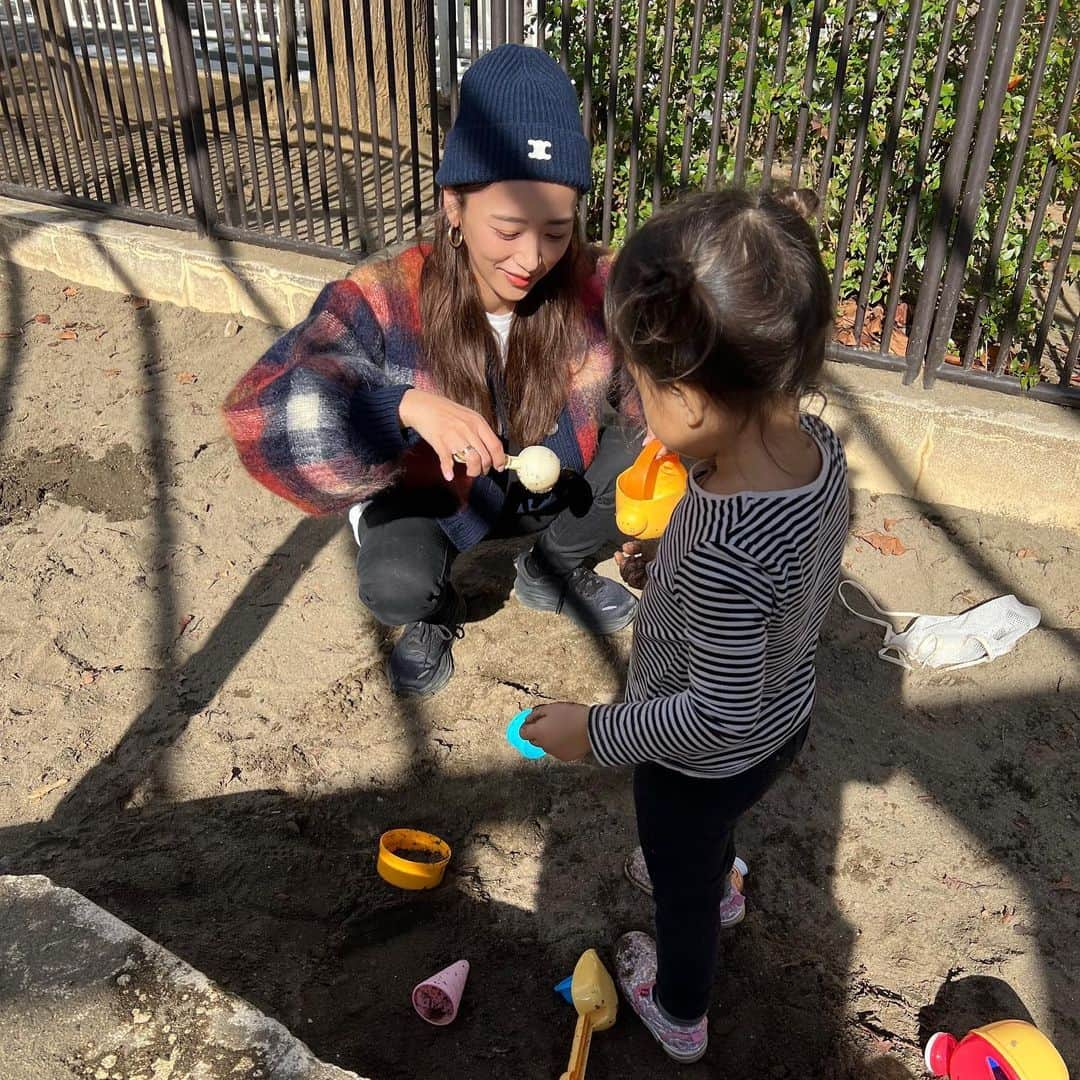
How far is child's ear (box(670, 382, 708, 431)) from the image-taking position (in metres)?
1.32

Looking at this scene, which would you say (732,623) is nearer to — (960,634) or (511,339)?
(511,339)

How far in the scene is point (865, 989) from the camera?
2150 millimetres

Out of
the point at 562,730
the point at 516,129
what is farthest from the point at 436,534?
the point at 562,730

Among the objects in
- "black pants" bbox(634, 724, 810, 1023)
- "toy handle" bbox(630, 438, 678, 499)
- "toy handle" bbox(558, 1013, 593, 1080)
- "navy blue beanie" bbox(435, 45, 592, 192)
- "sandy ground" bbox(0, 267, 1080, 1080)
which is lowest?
"sandy ground" bbox(0, 267, 1080, 1080)

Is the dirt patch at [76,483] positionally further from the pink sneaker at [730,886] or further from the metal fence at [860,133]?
the pink sneaker at [730,886]

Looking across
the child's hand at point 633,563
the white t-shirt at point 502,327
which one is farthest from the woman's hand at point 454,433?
the child's hand at point 633,563

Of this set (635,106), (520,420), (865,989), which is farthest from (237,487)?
(865,989)

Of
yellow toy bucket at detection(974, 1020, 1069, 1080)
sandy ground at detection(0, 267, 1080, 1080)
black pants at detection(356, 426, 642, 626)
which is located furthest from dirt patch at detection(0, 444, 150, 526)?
yellow toy bucket at detection(974, 1020, 1069, 1080)

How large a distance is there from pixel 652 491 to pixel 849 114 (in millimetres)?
2140

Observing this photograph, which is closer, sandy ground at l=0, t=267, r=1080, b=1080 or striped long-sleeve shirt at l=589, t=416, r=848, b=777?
striped long-sleeve shirt at l=589, t=416, r=848, b=777

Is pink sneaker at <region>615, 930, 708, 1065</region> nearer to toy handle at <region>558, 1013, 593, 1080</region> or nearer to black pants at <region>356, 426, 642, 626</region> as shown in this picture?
toy handle at <region>558, 1013, 593, 1080</region>

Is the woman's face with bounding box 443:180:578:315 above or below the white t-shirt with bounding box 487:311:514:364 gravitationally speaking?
above

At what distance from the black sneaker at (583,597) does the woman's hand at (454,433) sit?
103cm

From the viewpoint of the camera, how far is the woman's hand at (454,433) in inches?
83.4
